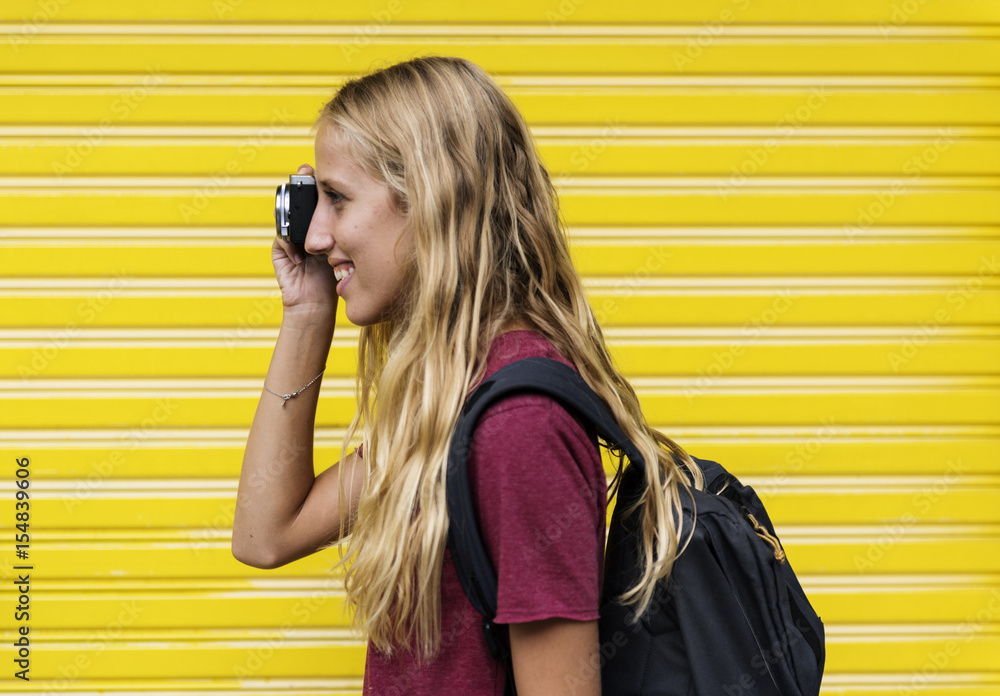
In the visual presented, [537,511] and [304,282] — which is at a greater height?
[304,282]

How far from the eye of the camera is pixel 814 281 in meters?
3.30

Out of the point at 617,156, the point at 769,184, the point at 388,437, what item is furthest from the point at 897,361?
the point at 388,437

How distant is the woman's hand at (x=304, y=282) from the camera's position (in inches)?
78.8

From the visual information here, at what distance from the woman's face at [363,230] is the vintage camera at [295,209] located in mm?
291

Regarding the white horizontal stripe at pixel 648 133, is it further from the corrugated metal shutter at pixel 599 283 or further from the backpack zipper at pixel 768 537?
the backpack zipper at pixel 768 537

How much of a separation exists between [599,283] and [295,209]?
1.61 m

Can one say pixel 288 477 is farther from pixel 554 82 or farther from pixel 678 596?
pixel 554 82

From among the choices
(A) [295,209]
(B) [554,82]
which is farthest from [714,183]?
(A) [295,209]

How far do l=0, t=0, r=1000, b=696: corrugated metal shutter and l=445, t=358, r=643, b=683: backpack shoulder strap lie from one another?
1973 millimetres

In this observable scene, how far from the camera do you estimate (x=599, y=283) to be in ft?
10.8

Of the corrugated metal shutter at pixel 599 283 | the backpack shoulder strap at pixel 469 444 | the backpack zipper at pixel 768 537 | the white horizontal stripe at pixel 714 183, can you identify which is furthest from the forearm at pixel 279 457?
the white horizontal stripe at pixel 714 183
